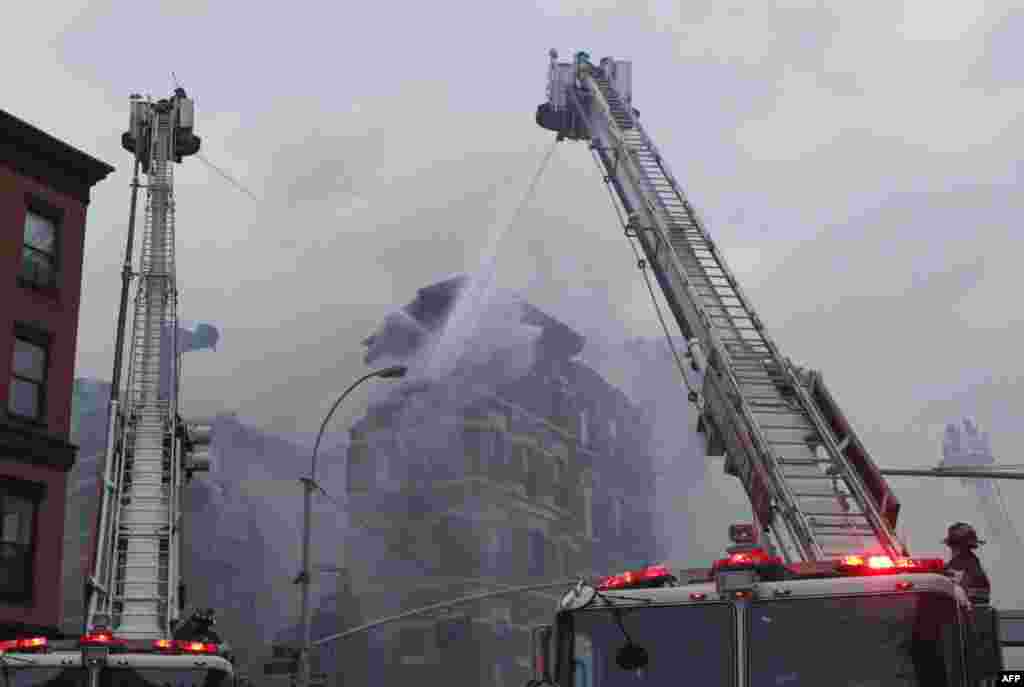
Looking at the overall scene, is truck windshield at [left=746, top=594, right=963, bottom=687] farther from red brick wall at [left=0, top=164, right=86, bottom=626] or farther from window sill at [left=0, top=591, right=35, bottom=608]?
window sill at [left=0, top=591, right=35, bottom=608]

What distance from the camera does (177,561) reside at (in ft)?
66.1

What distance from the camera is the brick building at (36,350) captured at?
26047 millimetres

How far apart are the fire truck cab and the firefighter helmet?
2.07 metres

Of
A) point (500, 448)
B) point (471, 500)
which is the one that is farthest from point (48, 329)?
point (500, 448)

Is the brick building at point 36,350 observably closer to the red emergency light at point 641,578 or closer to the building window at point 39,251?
the building window at point 39,251

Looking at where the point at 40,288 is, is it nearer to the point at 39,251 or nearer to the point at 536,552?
the point at 39,251

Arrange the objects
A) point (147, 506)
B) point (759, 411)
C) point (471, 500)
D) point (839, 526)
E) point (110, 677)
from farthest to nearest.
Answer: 1. point (471, 500)
2. point (147, 506)
3. point (759, 411)
4. point (839, 526)
5. point (110, 677)

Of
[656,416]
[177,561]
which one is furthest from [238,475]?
[177,561]

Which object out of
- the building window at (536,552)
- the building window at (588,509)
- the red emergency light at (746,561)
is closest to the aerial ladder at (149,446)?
the red emergency light at (746,561)

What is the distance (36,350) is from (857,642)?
79.9ft

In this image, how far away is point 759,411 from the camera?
1488cm

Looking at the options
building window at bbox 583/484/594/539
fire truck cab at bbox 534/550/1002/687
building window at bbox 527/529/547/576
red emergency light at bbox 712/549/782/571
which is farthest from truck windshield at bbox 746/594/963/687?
building window at bbox 583/484/594/539

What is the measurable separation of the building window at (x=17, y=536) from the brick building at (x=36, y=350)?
0.9 inches

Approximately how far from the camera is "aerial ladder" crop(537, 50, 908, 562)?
42.3 ft
